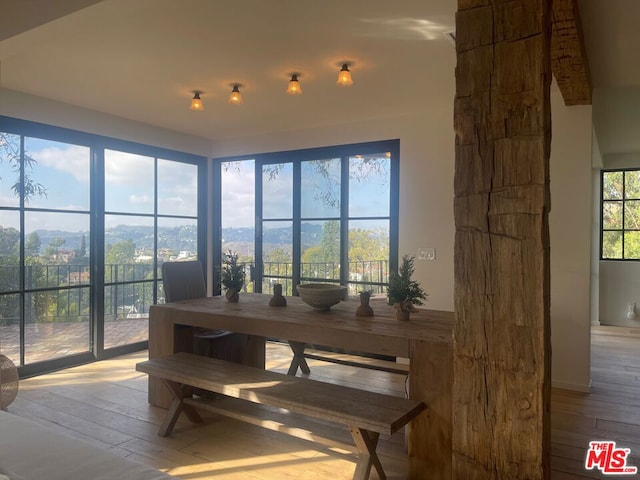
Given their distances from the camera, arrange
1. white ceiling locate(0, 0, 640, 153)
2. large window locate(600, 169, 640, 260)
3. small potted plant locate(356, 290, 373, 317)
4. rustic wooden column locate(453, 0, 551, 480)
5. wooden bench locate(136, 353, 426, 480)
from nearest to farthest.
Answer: rustic wooden column locate(453, 0, 551, 480)
wooden bench locate(136, 353, 426, 480)
white ceiling locate(0, 0, 640, 153)
small potted plant locate(356, 290, 373, 317)
large window locate(600, 169, 640, 260)

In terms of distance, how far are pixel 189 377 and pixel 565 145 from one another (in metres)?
3.44

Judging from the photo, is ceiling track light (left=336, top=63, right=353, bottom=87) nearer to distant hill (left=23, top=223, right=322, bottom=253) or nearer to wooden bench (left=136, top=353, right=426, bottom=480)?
wooden bench (left=136, top=353, right=426, bottom=480)

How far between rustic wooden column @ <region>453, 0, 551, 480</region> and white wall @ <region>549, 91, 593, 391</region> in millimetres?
2702

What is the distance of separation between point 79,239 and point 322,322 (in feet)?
9.96

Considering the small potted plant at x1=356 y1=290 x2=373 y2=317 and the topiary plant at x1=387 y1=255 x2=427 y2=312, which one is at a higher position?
the topiary plant at x1=387 y1=255 x2=427 y2=312

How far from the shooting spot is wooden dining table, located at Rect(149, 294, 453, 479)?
221 cm

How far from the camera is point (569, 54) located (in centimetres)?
266

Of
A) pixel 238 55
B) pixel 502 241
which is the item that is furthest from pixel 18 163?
pixel 502 241

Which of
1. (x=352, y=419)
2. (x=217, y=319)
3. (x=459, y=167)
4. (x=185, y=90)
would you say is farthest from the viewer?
(x=185, y=90)

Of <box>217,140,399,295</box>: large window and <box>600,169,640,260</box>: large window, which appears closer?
<box>217,140,399,295</box>: large window

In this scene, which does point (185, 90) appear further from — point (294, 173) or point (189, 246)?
point (189, 246)

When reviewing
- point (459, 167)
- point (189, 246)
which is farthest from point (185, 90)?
point (459, 167)

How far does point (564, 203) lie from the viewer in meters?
3.75

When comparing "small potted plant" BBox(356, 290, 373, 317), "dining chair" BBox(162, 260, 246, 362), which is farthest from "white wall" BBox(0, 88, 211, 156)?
"small potted plant" BBox(356, 290, 373, 317)
